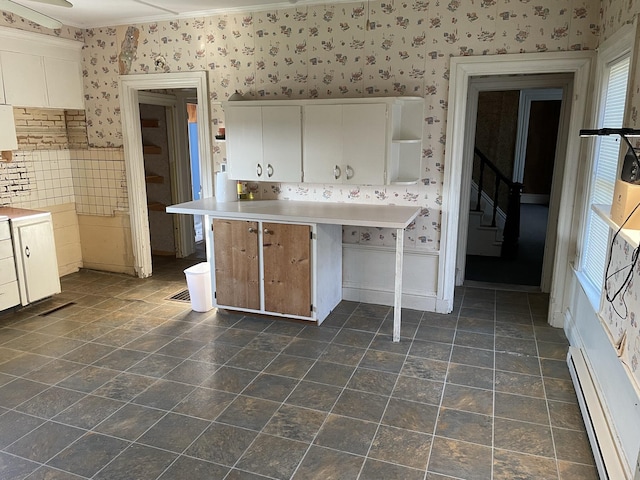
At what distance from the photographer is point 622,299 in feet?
7.22

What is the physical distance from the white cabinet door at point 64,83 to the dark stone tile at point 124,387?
3066 mm

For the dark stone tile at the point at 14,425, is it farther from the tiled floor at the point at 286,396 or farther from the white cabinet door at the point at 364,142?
the white cabinet door at the point at 364,142

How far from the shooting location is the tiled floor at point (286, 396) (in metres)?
2.29

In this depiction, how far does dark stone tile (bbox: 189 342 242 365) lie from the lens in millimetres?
3303

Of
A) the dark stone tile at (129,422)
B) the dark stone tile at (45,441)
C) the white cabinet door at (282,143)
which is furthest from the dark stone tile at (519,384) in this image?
the dark stone tile at (45,441)

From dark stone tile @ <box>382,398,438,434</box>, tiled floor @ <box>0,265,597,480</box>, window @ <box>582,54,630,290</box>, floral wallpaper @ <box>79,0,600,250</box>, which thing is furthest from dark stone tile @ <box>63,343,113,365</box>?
window @ <box>582,54,630,290</box>

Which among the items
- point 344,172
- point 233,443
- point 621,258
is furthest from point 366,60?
point 233,443

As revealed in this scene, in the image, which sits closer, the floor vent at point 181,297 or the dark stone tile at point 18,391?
the dark stone tile at point 18,391

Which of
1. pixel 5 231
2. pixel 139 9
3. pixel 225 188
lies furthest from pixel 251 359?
pixel 139 9

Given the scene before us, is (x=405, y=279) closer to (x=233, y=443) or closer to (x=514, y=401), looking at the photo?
(x=514, y=401)

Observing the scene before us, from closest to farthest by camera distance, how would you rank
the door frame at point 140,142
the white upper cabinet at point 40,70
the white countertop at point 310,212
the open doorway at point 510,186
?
1. the white countertop at point 310,212
2. the white upper cabinet at point 40,70
3. the door frame at point 140,142
4. the open doorway at point 510,186

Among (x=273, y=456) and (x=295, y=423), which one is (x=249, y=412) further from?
(x=273, y=456)

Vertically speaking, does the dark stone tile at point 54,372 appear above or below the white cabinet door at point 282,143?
below

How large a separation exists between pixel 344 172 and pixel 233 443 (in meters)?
2.23
